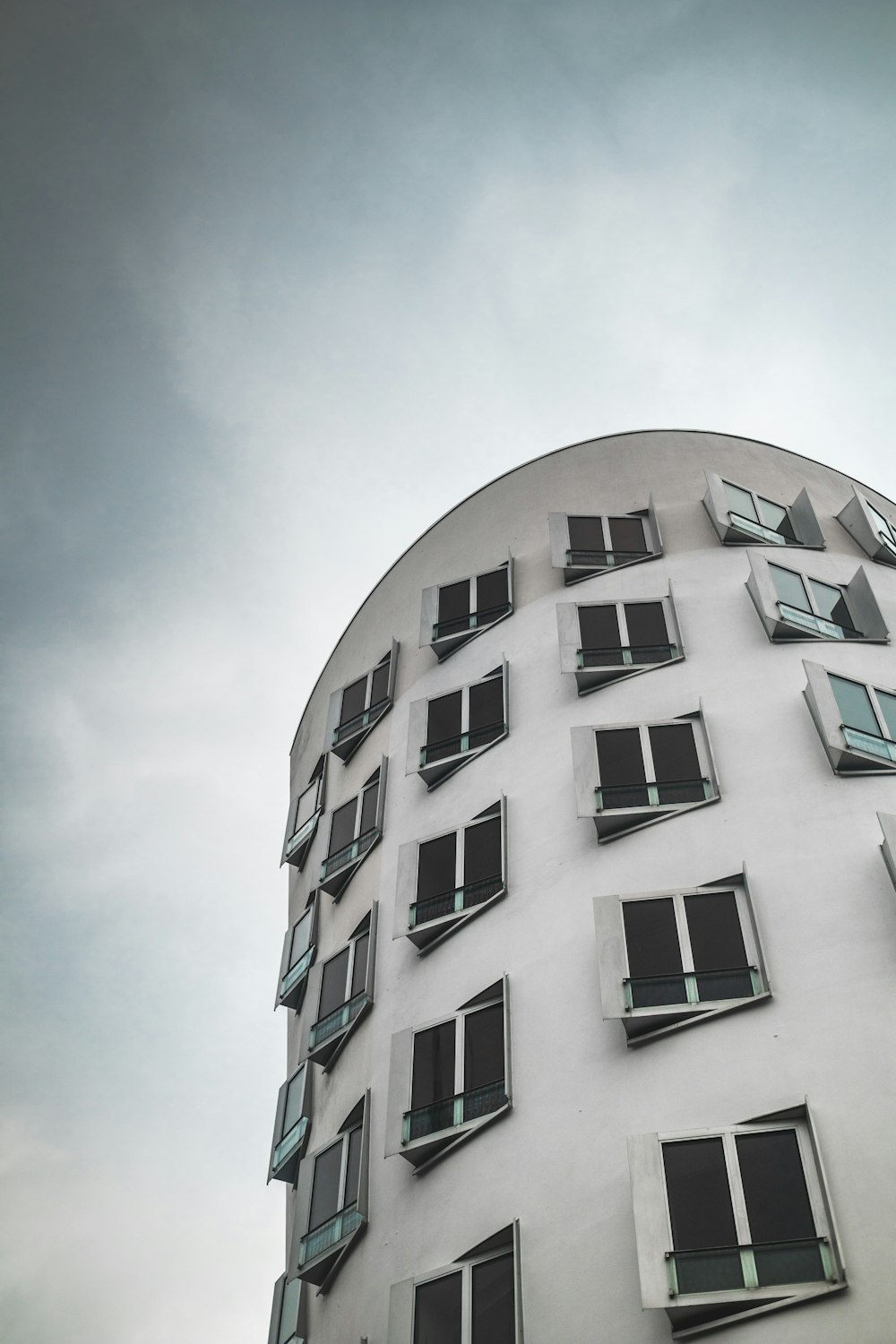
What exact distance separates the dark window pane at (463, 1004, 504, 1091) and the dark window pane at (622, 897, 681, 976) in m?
2.42

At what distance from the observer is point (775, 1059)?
14.5 metres

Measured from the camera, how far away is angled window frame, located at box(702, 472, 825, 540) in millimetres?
23688

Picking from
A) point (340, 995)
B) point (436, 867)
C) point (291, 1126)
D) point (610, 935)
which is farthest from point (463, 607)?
point (291, 1126)

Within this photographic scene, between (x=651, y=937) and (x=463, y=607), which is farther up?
(x=463, y=607)

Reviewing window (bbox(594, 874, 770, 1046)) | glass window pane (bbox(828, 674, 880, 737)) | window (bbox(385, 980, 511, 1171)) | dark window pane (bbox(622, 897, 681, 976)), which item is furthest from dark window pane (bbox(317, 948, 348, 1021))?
glass window pane (bbox(828, 674, 880, 737))

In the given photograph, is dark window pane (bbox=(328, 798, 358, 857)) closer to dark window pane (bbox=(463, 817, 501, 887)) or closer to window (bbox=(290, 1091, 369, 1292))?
dark window pane (bbox=(463, 817, 501, 887))

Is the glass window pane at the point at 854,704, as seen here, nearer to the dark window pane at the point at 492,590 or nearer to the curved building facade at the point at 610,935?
the curved building facade at the point at 610,935

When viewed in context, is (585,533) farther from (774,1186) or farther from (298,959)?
(774,1186)

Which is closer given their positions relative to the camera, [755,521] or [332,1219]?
[332,1219]

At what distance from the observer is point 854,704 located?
19.0 metres

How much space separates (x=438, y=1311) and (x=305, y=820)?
12.8 m

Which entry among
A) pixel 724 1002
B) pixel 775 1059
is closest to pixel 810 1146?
pixel 775 1059

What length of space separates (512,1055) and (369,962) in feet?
14.3

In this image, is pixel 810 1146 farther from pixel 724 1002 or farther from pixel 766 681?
pixel 766 681
